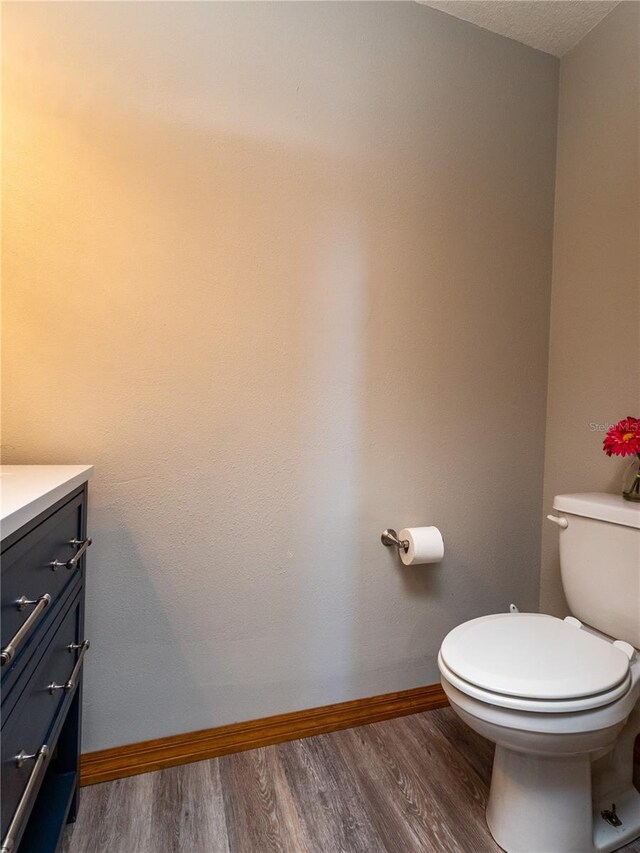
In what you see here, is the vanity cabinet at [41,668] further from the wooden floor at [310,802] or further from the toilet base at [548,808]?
the toilet base at [548,808]

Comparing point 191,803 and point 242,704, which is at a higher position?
point 242,704

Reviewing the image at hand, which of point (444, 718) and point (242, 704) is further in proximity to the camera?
point (444, 718)

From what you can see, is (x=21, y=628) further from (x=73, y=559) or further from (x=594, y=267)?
(x=594, y=267)

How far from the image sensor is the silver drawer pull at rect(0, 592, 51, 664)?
1.89 feet

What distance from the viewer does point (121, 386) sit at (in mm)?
1221

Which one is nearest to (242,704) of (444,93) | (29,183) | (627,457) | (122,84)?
(627,457)

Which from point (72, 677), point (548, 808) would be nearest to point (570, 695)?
point (548, 808)

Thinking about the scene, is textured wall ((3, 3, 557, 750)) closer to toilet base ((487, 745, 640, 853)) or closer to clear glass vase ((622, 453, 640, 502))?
clear glass vase ((622, 453, 640, 502))

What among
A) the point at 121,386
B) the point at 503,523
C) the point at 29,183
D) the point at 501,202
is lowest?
the point at 503,523

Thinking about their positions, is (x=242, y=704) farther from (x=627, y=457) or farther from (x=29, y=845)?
(x=627, y=457)

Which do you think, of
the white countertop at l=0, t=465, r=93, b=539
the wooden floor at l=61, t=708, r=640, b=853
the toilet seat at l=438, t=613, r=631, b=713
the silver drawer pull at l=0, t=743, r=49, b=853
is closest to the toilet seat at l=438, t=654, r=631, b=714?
the toilet seat at l=438, t=613, r=631, b=713

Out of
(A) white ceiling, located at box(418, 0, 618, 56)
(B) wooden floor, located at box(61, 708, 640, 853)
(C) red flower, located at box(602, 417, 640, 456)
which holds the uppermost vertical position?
(A) white ceiling, located at box(418, 0, 618, 56)

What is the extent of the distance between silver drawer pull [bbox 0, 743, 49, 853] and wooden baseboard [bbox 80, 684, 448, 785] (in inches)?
23.7

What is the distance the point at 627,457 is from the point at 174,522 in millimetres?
1430
